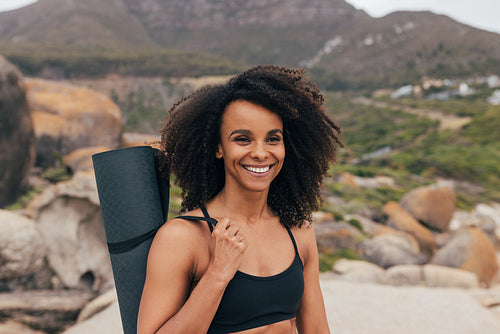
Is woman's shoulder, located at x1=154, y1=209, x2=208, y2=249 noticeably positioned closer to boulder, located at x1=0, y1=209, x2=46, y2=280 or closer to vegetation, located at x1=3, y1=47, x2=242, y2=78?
boulder, located at x1=0, y1=209, x2=46, y2=280

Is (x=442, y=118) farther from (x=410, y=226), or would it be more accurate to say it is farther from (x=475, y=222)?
(x=410, y=226)

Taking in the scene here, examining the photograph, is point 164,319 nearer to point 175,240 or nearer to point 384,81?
point 175,240

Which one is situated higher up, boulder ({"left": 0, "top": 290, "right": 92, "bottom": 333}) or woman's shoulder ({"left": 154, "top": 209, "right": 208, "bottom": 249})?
woman's shoulder ({"left": 154, "top": 209, "right": 208, "bottom": 249})

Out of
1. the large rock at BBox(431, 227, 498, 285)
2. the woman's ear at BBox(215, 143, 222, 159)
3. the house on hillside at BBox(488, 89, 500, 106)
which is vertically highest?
the woman's ear at BBox(215, 143, 222, 159)

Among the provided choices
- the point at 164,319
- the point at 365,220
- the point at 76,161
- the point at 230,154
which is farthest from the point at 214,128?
the point at 365,220

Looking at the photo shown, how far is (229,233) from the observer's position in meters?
1.46

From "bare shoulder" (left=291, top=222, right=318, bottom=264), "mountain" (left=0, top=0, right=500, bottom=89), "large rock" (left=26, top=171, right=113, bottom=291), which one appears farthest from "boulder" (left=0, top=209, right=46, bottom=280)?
"mountain" (left=0, top=0, right=500, bottom=89)

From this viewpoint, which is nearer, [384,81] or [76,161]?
[76,161]

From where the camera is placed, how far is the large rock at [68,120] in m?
9.68

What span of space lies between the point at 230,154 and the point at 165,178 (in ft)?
1.12

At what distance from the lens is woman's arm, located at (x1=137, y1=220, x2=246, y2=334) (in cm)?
137

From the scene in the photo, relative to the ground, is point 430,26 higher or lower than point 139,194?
higher

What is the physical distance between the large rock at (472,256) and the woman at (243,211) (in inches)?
259

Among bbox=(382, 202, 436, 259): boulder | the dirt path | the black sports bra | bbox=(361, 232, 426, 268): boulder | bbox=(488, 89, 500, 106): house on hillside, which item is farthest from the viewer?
bbox=(488, 89, 500, 106): house on hillside
